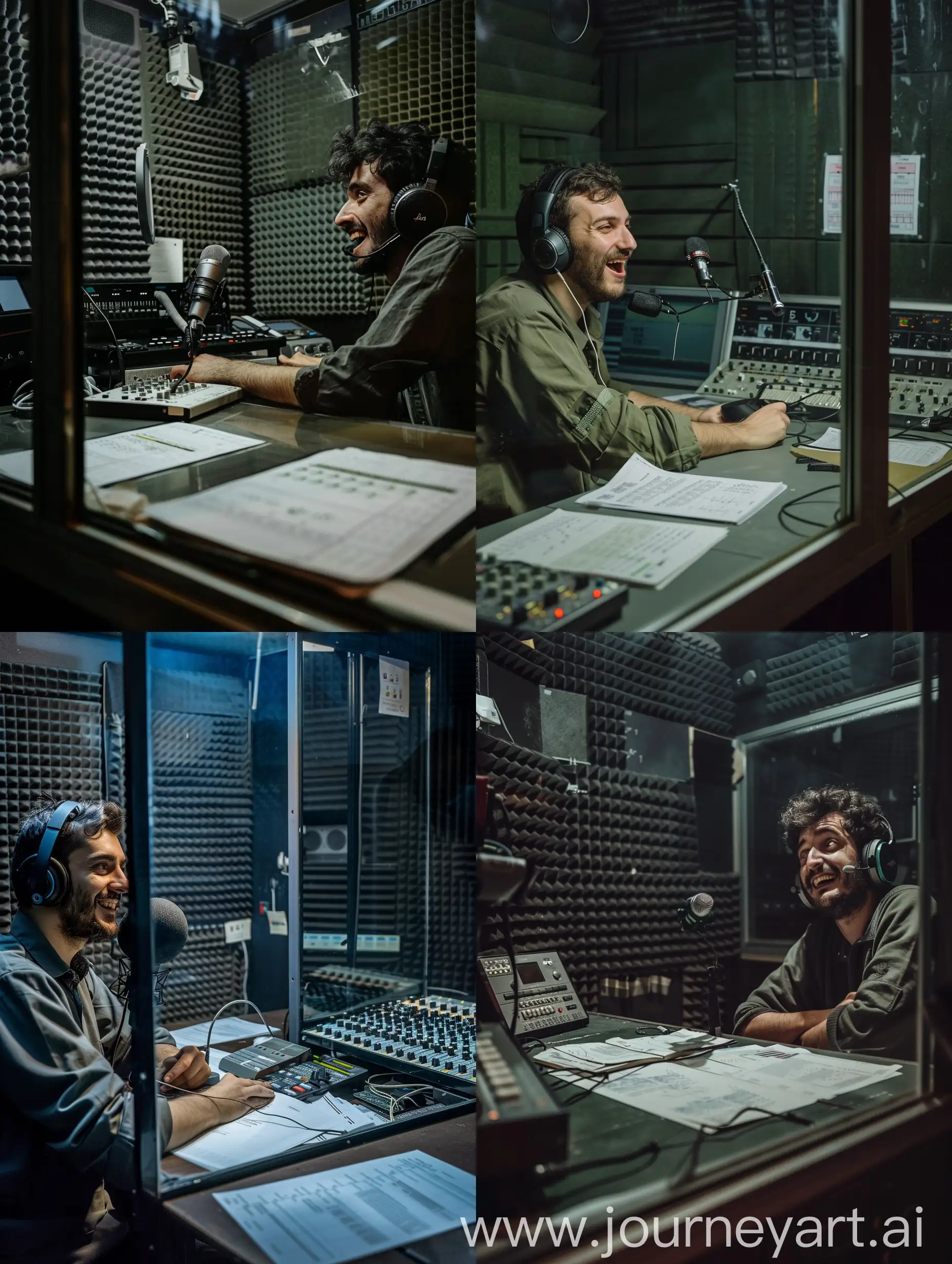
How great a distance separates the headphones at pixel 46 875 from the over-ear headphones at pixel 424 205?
1120 mm

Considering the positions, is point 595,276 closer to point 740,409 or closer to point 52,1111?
point 740,409

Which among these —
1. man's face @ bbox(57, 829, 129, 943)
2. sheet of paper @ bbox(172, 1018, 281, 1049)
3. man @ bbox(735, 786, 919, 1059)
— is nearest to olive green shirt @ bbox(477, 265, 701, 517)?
man @ bbox(735, 786, 919, 1059)

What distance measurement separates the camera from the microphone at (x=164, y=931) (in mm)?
1534

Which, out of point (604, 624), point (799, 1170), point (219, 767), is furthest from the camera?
point (219, 767)

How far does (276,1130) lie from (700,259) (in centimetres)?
154

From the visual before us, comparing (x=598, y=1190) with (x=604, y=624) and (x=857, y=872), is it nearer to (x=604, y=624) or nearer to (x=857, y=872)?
(x=857, y=872)

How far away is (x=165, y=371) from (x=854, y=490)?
3.60ft

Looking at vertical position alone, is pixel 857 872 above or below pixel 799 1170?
above

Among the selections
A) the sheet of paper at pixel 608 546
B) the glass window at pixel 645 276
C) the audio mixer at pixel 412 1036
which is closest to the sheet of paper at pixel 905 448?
the glass window at pixel 645 276

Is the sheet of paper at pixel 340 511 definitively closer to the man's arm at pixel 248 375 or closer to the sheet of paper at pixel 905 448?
the man's arm at pixel 248 375

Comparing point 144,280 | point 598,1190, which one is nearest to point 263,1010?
point 598,1190

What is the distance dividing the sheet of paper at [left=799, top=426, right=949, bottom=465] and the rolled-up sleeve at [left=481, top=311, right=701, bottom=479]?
0.32 meters

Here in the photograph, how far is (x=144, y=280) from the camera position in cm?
151

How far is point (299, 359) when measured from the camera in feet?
4.81
